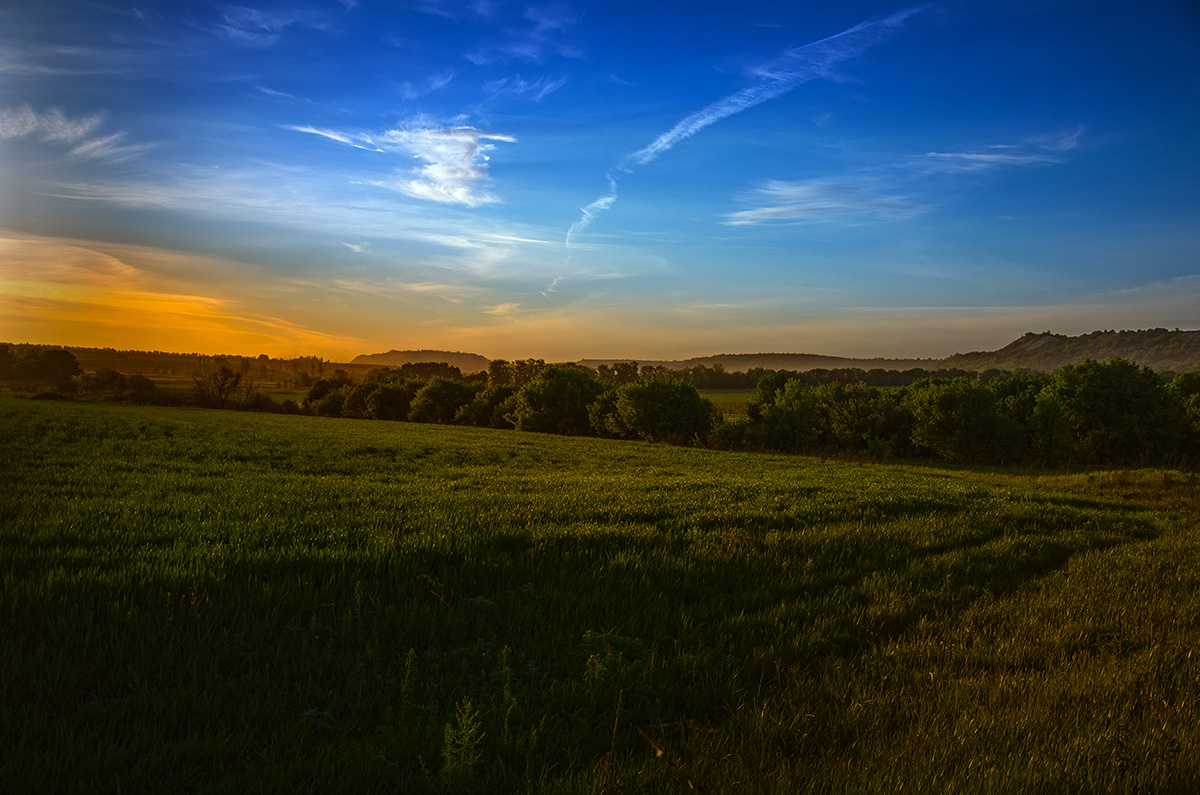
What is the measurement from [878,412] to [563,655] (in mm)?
78147

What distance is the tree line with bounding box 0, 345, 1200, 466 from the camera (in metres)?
66.2

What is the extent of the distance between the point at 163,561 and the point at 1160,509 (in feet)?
85.9

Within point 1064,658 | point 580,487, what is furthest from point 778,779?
point 580,487

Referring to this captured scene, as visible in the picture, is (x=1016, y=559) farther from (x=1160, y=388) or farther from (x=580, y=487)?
(x=1160, y=388)

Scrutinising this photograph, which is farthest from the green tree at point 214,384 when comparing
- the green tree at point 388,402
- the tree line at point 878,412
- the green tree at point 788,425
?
the green tree at point 788,425

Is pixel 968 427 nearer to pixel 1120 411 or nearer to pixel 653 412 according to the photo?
pixel 1120 411

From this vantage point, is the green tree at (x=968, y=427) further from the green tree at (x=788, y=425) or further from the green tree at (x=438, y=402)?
the green tree at (x=438, y=402)

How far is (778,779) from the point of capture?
133 inches

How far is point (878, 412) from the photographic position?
74.1 m

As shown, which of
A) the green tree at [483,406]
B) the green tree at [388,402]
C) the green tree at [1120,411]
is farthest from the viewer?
the green tree at [388,402]

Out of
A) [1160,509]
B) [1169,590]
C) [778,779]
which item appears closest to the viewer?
[778,779]

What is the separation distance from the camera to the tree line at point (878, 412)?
217 feet

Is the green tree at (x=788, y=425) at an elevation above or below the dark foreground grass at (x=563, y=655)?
below

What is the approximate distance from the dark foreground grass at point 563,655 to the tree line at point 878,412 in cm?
5426
